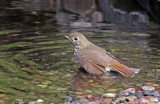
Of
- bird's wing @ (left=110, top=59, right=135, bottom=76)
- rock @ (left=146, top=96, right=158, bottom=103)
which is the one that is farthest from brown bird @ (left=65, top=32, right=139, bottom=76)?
rock @ (left=146, top=96, right=158, bottom=103)

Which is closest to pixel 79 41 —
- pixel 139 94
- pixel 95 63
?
pixel 95 63

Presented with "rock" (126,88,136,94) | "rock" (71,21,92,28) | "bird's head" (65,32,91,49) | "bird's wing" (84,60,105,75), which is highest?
"bird's head" (65,32,91,49)

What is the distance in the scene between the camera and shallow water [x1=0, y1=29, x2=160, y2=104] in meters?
7.90

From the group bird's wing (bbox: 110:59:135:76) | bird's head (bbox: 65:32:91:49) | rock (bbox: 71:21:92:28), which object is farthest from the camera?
rock (bbox: 71:21:92:28)

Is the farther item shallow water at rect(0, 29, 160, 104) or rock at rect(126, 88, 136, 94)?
shallow water at rect(0, 29, 160, 104)

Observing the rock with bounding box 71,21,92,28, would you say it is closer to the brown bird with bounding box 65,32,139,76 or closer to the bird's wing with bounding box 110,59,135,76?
the brown bird with bounding box 65,32,139,76

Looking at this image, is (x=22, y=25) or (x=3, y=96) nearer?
(x=3, y=96)

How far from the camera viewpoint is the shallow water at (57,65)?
7.90m

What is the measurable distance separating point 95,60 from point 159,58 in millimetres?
1346

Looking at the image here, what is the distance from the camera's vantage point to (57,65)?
9.14m

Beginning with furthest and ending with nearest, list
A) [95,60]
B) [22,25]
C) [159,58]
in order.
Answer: [22,25] → [159,58] → [95,60]

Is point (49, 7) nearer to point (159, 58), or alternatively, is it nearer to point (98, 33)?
point (98, 33)

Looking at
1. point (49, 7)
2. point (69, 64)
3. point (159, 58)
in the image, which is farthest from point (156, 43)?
point (49, 7)

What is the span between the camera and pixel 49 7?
52.3ft
